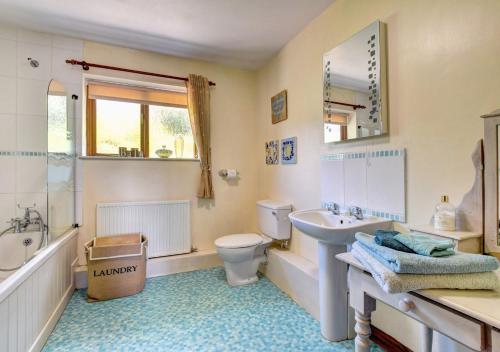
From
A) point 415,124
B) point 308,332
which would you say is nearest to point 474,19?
point 415,124

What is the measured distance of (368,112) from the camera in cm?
162

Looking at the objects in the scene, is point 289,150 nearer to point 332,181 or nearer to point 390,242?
point 332,181

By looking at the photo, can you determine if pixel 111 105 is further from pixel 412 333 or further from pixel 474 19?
pixel 412 333

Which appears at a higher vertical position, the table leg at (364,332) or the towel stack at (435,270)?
the towel stack at (435,270)

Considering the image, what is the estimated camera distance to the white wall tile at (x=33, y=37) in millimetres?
2266

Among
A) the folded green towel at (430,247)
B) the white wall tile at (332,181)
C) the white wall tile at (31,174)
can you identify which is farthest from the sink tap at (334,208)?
the white wall tile at (31,174)

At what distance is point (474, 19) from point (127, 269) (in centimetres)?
285

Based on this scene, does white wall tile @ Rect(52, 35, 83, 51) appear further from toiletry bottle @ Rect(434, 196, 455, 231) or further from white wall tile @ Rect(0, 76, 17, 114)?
toiletry bottle @ Rect(434, 196, 455, 231)

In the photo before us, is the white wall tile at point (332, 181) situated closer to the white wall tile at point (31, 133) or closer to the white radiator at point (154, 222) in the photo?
the white radiator at point (154, 222)

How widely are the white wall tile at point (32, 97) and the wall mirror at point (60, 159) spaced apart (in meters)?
0.19

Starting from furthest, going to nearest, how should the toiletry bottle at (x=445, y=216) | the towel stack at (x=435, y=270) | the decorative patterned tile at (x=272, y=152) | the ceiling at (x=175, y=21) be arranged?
the decorative patterned tile at (x=272, y=152), the ceiling at (x=175, y=21), the toiletry bottle at (x=445, y=216), the towel stack at (x=435, y=270)

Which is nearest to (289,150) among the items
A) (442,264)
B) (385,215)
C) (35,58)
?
(385,215)

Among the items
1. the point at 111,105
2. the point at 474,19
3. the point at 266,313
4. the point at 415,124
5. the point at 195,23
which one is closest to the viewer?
the point at 474,19

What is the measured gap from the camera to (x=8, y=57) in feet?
7.33
